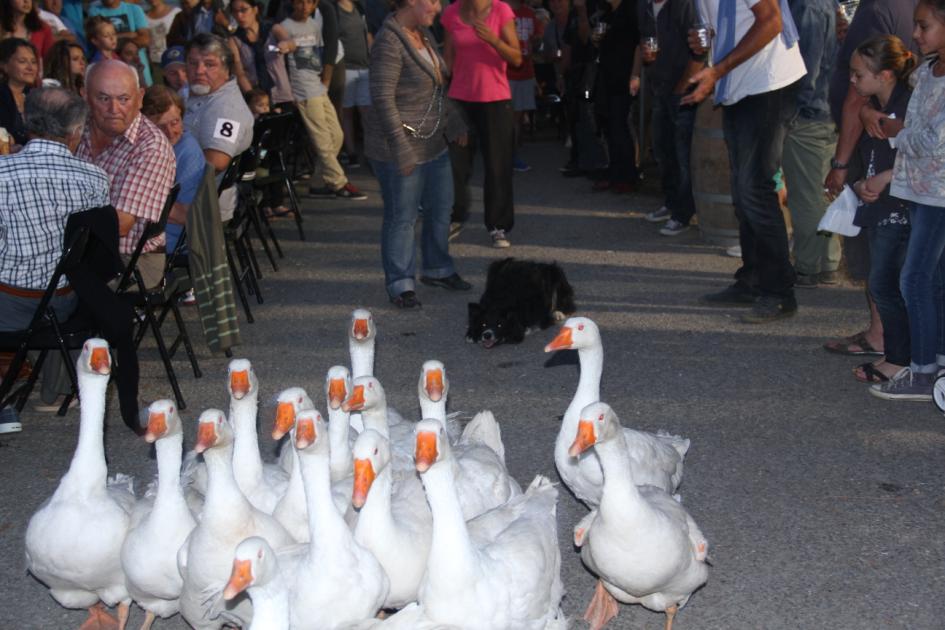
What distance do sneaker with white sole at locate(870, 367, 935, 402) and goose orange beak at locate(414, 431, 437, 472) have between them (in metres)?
3.19

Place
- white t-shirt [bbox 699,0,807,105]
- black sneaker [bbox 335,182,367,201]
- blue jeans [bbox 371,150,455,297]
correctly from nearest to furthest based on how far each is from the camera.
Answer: white t-shirt [bbox 699,0,807,105], blue jeans [bbox 371,150,455,297], black sneaker [bbox 335,182,367,201]

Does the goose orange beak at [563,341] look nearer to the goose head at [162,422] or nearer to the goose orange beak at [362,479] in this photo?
the goose orange beak at [362,479]

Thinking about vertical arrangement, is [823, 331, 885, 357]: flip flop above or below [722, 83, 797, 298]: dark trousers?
below

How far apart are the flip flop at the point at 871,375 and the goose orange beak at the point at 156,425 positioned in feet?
12.8

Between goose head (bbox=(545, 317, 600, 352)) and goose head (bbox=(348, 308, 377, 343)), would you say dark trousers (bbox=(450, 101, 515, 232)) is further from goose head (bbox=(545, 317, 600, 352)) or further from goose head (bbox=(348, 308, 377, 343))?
goose head (bbox=(545, 317, 600, 352))

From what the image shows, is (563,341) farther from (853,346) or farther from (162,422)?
(853,346)

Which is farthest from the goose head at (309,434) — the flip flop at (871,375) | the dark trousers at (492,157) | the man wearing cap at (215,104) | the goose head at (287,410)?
Result: the dark trousers at (492,157)

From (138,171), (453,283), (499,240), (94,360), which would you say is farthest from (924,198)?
(499,240)

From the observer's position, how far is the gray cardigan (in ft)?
23.4

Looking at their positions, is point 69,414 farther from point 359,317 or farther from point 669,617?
point 669,617

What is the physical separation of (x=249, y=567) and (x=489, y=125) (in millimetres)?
6024

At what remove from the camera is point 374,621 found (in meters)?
3.49

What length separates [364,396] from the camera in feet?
14.4

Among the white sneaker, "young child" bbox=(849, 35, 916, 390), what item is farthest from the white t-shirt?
the white sneaker
